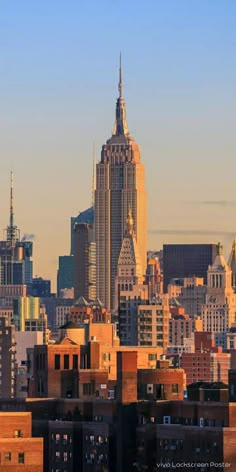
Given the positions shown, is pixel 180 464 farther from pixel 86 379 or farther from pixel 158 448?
pixel 86 379

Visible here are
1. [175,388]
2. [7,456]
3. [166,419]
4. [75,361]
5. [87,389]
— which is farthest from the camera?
[75,361]

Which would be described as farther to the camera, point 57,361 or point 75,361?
point 75,361

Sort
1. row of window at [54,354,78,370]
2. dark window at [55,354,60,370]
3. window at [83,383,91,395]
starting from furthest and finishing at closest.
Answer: dark window at [55,354,60,370], row of window at [54,354,78,370], window at [83,383,91,395]

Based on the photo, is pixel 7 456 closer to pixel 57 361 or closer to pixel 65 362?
pixel 65 362

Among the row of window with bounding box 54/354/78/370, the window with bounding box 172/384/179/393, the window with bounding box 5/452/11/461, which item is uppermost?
the row of window with bounding box 54/354/78/370

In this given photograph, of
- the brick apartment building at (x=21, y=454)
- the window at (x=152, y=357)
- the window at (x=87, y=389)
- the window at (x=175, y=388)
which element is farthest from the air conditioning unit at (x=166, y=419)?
the window at (x=152, y=357)

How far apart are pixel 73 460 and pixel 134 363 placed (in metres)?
6.38

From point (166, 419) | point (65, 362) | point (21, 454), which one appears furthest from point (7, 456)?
point (65, 362)

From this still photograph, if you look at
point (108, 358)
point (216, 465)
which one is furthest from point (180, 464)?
point (108, 358)

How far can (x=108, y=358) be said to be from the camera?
16238 cm

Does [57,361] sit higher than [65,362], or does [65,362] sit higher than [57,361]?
[57,361]

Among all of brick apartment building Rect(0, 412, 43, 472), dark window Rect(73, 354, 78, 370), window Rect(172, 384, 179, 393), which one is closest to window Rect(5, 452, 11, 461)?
brick apartment building Rect(0, 412, 43, 472)

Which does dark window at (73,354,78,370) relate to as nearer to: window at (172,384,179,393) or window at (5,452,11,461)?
window at (172,384,179,393)

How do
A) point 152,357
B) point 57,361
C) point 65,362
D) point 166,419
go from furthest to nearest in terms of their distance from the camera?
point 152,357
point 57,361
point 65,362
point 166,419
